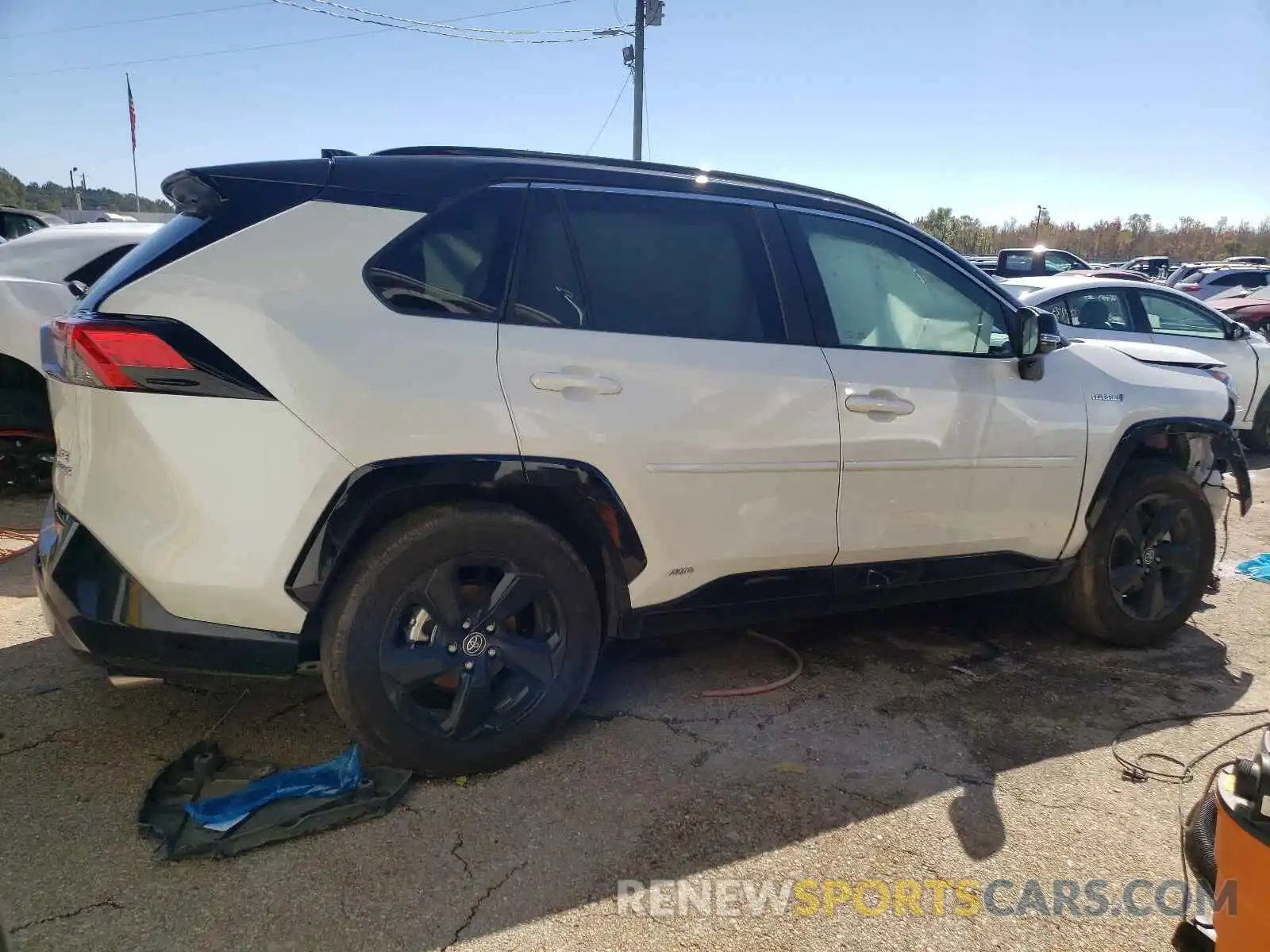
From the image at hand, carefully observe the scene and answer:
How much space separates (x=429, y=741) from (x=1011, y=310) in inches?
113

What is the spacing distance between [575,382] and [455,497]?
517 millimetres

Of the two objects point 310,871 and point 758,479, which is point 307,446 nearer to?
point 310,871

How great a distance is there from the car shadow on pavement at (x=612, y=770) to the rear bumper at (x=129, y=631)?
0.29 metres

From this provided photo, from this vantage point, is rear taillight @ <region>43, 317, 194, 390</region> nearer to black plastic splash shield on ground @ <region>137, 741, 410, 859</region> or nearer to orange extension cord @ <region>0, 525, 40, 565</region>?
black plastic splash shield on ground @ <region>137, 741, 410, 859</region>

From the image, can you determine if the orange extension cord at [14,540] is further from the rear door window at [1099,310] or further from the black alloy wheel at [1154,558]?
the rear door window at [1099,310]

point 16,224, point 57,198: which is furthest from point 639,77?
point 57,198

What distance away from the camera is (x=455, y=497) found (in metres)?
2.82

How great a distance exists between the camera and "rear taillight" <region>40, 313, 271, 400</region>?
2461 mm

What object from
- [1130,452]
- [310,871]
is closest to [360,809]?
[310,871]

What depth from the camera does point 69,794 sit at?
9.04ft

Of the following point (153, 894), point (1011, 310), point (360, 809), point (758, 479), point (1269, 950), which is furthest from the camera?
point (1011, 310)

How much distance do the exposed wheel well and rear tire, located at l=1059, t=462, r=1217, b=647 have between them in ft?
7.69

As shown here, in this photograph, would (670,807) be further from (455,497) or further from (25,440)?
(25,440)

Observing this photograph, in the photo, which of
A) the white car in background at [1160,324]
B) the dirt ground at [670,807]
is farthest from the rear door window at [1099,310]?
the dirt ground at [670,807]
